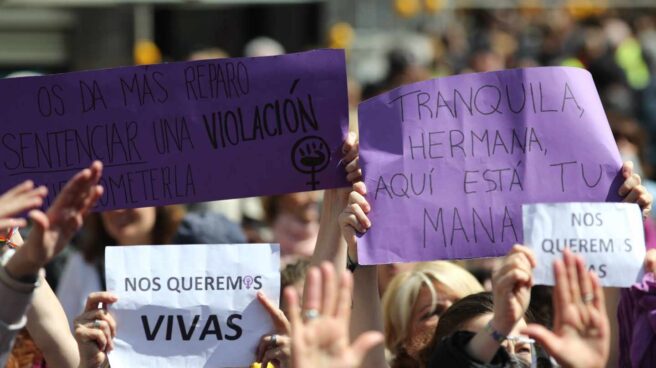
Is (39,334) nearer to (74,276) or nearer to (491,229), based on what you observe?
(491,229)

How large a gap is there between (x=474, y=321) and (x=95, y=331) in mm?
1061

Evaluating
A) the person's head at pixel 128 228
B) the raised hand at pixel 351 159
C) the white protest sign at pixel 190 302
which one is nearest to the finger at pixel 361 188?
the raised hand at pixel 351 159

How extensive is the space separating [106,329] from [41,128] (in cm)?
71

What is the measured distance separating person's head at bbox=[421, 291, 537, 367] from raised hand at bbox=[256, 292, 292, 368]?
43 centimetres

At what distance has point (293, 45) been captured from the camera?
1628 centimetres

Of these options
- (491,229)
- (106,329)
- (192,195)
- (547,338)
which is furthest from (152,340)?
(547,338)

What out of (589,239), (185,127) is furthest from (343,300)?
(185,127)

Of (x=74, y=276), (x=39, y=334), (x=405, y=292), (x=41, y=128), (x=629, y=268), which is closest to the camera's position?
(x=629, y=268)

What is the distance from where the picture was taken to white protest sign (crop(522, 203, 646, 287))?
368cm

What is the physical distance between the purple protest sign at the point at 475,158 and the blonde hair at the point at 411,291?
0.79 m

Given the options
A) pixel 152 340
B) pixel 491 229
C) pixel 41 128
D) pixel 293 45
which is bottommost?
pixel 152 340

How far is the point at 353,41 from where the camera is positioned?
1645 centimetres

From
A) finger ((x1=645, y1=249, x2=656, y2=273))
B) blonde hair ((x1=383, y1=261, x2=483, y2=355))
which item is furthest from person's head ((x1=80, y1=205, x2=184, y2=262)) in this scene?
finger ((x1=645, y1=249, x2=656, y2=273))

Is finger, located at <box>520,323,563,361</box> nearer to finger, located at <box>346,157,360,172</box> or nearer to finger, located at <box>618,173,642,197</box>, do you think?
finger, located at <box>618,173,642,197</box>
